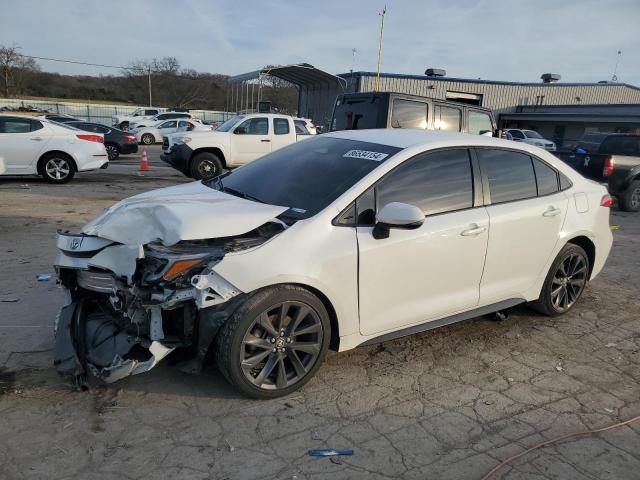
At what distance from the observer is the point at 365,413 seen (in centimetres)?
311

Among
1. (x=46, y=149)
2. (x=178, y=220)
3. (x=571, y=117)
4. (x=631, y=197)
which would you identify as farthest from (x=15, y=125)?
(x=571, y=117)

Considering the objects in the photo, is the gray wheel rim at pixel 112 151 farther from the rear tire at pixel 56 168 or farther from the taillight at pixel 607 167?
the taillight at pixel 607 167

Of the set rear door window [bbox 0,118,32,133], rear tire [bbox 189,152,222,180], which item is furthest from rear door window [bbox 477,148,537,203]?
rear door window [bbox 0,118,32,133]

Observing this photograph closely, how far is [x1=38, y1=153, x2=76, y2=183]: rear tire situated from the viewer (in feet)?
37.2

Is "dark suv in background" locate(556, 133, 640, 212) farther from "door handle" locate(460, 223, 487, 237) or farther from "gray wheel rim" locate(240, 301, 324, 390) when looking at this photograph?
"gray wheel rim" locate(240, 301, 324, 390)

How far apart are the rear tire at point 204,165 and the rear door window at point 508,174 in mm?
9828

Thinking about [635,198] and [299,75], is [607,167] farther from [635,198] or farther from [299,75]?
[299,75]

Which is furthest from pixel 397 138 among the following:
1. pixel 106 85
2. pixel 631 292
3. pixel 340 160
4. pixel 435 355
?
pixel 106 85

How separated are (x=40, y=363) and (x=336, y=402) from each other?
206 centimetres

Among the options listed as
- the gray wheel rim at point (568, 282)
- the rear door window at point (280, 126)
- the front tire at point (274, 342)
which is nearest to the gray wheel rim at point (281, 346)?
the front tire at point (274, 342)

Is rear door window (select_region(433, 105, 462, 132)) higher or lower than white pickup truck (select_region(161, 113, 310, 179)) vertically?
higher

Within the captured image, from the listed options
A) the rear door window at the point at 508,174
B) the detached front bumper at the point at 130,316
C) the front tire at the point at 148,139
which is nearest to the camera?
the detached front bumper at the point at 130,316

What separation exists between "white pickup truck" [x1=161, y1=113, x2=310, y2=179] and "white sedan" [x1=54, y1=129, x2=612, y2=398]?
9026 mm

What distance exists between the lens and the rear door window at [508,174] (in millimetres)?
4031
